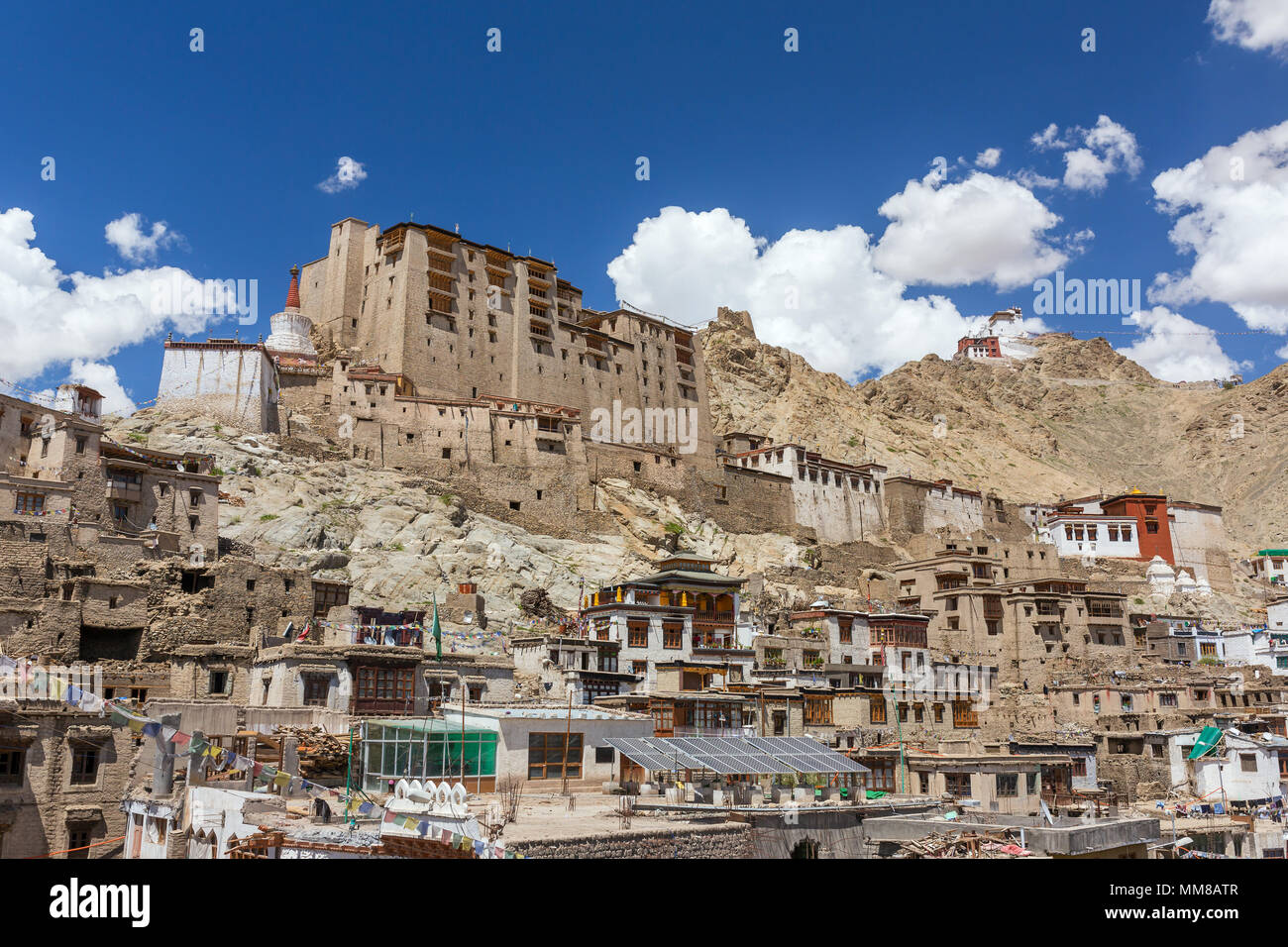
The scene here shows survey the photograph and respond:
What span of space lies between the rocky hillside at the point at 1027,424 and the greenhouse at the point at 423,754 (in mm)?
85240

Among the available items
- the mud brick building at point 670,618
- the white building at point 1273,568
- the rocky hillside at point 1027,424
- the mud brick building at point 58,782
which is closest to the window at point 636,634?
the mud brick building at point 670,618

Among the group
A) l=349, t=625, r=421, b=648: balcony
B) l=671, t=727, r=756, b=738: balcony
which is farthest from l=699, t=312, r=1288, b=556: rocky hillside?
l=671, t=727, r=756, b=738: balcony

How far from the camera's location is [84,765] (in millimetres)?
29516

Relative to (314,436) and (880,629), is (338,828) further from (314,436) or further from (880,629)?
(314,436)

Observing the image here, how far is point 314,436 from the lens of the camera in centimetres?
7225

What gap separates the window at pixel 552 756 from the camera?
3350cm

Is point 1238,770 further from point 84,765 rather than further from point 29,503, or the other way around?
point 29,503

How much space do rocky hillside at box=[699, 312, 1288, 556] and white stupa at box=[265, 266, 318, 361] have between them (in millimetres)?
48866

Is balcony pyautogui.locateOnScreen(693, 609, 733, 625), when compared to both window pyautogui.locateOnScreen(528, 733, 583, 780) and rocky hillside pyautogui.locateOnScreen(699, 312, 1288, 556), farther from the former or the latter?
rocky hillside pyautogui.locateOnScreen(699, 312, 1288, 556)

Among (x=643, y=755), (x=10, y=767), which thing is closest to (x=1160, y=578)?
(x=643, y=755)
